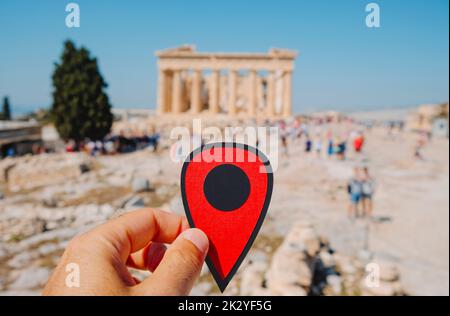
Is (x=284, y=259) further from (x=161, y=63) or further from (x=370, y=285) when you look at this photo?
(x=161, y=63)

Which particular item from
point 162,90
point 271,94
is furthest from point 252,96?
point 162,90

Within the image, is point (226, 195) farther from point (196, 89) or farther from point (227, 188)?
point (196, 89)

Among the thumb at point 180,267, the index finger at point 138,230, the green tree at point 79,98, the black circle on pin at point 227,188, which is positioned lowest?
the thumb at point 180,267

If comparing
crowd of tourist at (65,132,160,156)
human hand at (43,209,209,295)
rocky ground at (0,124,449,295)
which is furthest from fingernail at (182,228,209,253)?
crowd of tourist at (65,132,160,156)

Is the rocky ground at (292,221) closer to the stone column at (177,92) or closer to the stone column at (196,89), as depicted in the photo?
the stone column at (177,92)

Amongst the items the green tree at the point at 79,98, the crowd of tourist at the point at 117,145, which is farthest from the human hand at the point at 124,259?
the green tree at the point at 79,98
